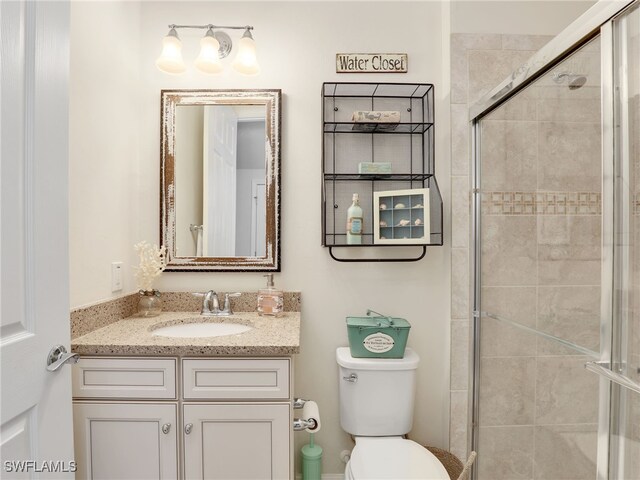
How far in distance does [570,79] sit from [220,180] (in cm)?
140

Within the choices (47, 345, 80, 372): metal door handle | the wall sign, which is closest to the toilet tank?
(47, 345, 80, 372): metal door handle

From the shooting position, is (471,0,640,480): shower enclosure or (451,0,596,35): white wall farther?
(451,0,596,35): white wall

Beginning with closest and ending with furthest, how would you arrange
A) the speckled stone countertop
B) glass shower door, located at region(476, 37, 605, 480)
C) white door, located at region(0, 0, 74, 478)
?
white door, located at region(0, 0, 74, 478), glass shower door, located at region(476, 37, 605, 480), the speckled stone countertop

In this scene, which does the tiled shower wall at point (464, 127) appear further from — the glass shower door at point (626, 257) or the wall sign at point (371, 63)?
the glass shower door at point (626, 257)

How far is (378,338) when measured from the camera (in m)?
1.68

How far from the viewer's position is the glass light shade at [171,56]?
1.75 m

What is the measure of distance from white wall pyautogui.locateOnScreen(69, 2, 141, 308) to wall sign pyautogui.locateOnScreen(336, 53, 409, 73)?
3.17 ft

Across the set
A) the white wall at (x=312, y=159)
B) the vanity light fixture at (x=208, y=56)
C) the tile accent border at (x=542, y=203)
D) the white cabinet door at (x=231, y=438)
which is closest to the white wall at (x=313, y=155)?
the white wall at (x=312, y=159)

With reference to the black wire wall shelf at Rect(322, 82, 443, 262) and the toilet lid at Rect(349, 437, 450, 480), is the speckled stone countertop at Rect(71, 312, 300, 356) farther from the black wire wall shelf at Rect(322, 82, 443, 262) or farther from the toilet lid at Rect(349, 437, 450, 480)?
the black wire wall shelf at Rect(322, 82, 443, 262)

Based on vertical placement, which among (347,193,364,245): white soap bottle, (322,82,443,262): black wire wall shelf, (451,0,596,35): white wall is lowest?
(347,193,364,245): white soap bottle

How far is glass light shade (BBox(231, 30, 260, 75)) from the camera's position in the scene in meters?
1.77

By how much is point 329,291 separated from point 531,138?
3.42 feet

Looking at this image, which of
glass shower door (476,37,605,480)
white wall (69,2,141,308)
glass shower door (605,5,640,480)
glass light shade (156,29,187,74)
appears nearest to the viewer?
glass shower door (605,5,640,480)

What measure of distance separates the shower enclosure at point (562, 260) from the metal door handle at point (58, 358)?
134 cm
